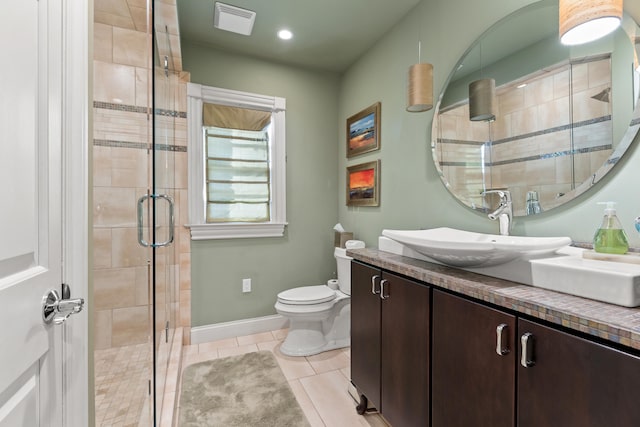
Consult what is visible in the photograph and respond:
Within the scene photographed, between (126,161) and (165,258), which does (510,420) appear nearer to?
(126,161)

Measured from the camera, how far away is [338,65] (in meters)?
2.76

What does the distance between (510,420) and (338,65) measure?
2806mm

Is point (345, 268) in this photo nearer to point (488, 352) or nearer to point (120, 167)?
point (488, 352)

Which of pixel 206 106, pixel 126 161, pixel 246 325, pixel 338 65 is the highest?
pixel 338 65

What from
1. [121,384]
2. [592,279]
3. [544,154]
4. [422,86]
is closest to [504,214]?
[544,154]

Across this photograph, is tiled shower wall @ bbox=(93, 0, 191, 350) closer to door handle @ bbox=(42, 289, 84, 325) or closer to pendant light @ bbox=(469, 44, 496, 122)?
door handle @ bbox=(42, 289, 84, 325)

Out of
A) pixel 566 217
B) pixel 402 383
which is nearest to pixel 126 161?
pixel 402 383

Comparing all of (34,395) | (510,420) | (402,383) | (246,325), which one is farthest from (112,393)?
(246,325)

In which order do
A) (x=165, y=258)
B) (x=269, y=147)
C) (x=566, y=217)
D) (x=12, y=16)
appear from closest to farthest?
(x=12, y=16), (x=566, y=217), (x=165, y=258), (x=269, y=147)

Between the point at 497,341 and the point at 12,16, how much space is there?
1411 mm

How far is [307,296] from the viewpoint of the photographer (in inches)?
88.9

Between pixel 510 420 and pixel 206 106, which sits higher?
pixel 206 106

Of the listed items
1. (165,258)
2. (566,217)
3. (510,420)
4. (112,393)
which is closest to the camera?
(510,420)

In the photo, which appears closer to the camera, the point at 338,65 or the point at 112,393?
the point at 112,393
